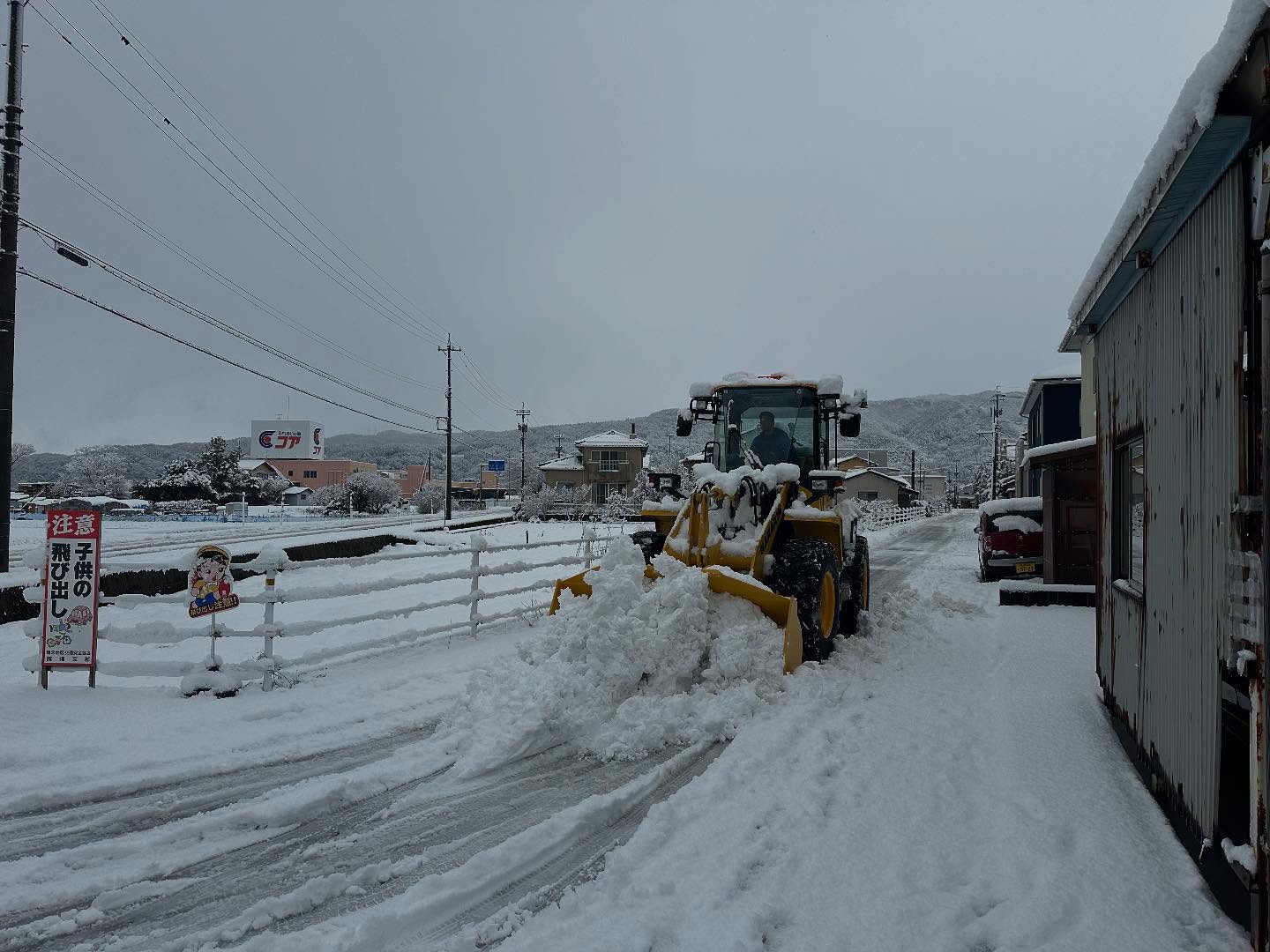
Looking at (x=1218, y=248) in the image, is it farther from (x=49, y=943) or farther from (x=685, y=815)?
(x=49, y=943)

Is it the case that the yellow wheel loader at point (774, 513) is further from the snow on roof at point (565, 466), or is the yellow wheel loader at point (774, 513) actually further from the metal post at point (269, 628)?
the snow on roof at point (565, 466)

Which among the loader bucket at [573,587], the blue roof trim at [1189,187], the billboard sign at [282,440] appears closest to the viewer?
the blue roof trim at [1189,187]

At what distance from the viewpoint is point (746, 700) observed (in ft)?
18.3

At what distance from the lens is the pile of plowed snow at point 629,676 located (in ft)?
17.0

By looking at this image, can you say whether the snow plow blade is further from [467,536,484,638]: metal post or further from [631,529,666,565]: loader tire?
[467,536,484,638]: metal post

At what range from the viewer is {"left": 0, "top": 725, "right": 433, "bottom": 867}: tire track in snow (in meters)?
3.77

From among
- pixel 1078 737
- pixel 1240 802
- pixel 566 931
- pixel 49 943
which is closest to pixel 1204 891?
pixel 1240 802

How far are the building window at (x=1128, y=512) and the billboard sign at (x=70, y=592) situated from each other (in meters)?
7.84

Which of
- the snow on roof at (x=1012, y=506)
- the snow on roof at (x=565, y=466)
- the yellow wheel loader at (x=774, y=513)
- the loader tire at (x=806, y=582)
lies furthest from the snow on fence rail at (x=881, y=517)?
the loader tire at (x=806, y=582)

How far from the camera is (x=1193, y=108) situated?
2834 millimetres

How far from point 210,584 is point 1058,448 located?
1259 centimetres

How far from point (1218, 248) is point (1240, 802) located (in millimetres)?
2331

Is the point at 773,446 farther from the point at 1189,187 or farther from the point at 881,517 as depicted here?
the point at 881,517

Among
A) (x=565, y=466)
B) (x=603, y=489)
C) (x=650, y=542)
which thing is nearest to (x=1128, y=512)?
(x=650, y=542)
